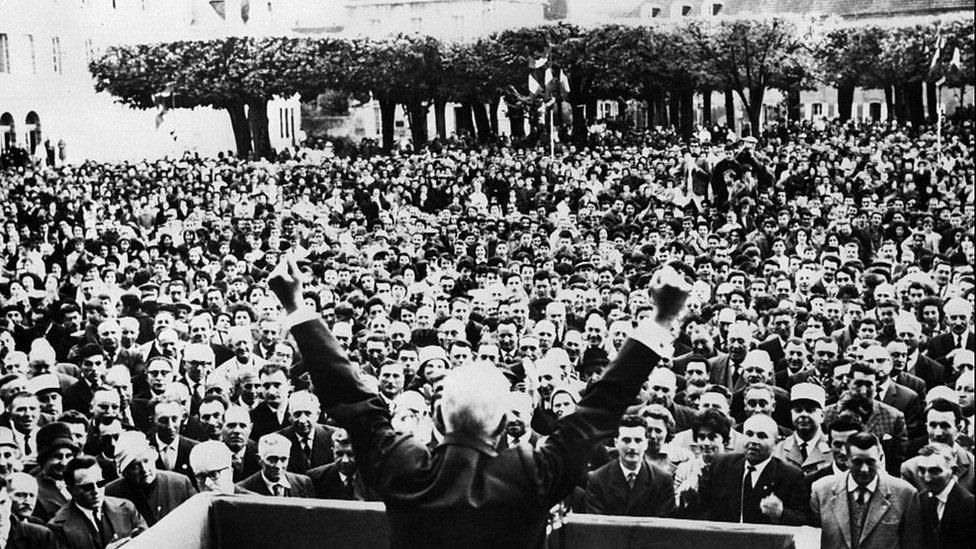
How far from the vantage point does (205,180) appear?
1570 centimetres

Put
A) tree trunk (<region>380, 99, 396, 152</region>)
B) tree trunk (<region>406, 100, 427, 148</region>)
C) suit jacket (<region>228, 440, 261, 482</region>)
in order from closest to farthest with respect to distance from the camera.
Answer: suit jacket (<region>228, 440, 261, 482</region>) → tree trunk (<region>380, 99, 396, 152</region>) → tree trunk (<region>406, 100, 427, 148</region>)

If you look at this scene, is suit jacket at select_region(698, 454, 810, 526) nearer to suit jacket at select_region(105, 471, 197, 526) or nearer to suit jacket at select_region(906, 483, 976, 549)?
suit jacket at select_region(906, 483, 976, 549)

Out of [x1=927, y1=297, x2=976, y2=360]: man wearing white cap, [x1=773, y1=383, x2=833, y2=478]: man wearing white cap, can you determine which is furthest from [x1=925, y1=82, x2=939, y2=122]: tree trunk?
[x1=773, y1=383, x2=833, y2=478]: man wearing white cap

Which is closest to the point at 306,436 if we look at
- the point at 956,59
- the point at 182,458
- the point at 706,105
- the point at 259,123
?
the point at 182,458

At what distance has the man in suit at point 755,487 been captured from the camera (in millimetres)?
4945

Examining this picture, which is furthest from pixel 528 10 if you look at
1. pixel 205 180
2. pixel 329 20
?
pixel 205 180

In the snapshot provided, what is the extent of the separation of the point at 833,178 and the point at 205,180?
25.9 ft

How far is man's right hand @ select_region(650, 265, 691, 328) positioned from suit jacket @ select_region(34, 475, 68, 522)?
10.7 feet

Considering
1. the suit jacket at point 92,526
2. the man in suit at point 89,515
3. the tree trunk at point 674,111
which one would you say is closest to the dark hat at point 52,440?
the man in suit at point 89,515

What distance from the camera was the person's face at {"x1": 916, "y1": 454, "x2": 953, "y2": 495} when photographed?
466 centimetres

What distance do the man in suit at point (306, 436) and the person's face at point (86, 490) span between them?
41.6 inches

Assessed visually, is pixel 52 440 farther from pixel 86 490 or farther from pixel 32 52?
pixel 32 52

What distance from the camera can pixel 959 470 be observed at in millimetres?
4961

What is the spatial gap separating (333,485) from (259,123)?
15879 mm
